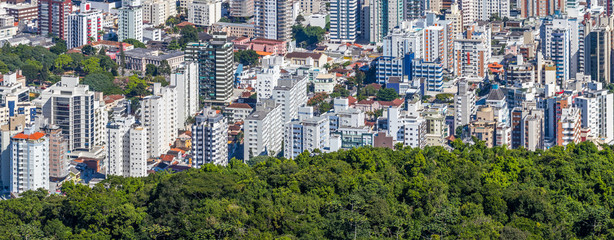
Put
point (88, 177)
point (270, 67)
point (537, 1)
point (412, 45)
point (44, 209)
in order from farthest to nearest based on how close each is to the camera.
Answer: point (537, 1), point (412, 45), point (270, 67), point (88, 177), point (44, 209)

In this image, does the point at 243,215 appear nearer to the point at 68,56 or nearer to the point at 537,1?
the point at 68,56

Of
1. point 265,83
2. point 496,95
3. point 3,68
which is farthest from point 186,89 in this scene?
point 496,95

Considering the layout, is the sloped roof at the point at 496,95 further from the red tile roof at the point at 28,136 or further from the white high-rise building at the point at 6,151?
the white high-rise building at the point at 6,151

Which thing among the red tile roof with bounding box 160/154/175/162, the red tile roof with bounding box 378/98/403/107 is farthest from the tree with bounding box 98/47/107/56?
the red tile roof with bounding box 160/154/175/162

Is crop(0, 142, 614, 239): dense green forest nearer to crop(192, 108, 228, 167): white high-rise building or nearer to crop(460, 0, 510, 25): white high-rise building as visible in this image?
crop(192, 108, 228, 167): white high-rise building

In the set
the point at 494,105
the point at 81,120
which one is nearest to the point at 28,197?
the point at 81,120

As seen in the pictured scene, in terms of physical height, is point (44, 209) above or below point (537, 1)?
below
